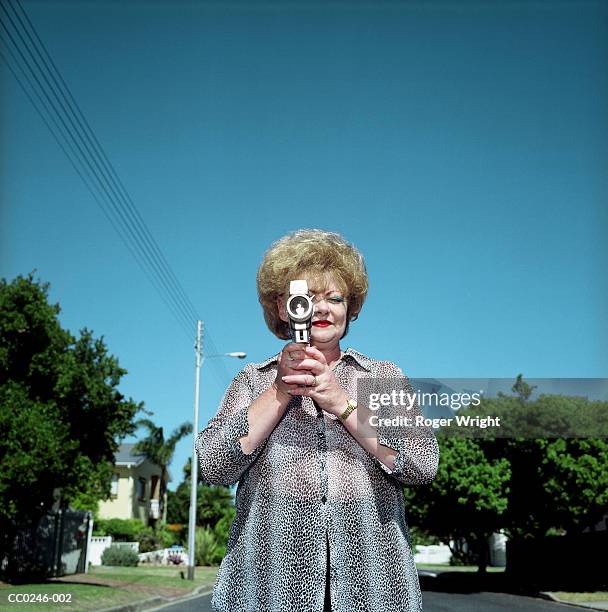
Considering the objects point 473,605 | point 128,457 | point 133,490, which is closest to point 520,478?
point 473,605

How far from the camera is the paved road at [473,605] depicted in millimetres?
16562

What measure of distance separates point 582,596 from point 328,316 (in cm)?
2427

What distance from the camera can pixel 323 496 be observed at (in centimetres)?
216

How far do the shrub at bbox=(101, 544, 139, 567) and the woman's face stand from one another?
36.9 meters

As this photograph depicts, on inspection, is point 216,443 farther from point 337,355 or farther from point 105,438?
point 105,438

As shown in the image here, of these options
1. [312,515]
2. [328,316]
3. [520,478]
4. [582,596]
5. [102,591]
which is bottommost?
[582,596]

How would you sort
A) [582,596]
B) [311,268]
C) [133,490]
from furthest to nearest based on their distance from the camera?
1. [133,490]
2. [582,596]
3. [311,268]

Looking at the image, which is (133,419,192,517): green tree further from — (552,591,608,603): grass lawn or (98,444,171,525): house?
(552,591,608,603): grass lawn

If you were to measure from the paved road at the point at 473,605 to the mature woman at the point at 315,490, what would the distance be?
1402 cm

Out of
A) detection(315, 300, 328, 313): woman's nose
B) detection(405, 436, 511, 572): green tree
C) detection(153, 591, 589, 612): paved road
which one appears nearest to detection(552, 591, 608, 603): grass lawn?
detection(153, 591, 589, 612): paved road

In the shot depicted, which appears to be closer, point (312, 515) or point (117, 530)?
point (312, 515)

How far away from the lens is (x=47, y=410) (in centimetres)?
1948

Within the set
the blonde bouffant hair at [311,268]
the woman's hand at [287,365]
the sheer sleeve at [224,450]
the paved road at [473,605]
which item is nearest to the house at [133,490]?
the paved road at [473,605]

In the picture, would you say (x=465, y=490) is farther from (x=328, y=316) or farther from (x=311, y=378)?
(x=311, y=378)
